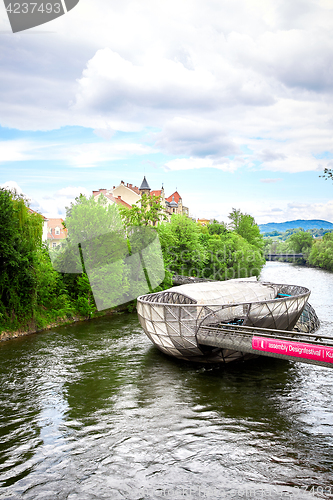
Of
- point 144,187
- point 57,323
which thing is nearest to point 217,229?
point 144,187

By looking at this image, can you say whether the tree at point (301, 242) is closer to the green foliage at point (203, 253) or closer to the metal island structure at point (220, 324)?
the green foliage at point (203, 253)


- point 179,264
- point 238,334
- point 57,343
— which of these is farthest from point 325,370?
point 179,264

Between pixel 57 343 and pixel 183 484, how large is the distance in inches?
617

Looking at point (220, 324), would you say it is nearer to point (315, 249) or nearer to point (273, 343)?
point (273, 343)

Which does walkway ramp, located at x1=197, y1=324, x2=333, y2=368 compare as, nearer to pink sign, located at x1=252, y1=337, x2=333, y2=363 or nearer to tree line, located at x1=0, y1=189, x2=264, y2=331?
pink sign, located at x1=252, y1=337, x2=333, y2=363

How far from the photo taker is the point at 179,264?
51250 millimetres

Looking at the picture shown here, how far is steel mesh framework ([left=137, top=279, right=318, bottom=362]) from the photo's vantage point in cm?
1756

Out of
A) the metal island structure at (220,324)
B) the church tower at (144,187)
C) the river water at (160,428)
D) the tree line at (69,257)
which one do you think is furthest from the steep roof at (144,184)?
the river water at (160,428)

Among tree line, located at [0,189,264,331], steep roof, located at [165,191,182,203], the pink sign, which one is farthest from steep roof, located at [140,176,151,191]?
the pink sign

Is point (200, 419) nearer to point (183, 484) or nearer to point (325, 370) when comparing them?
point (183, 484)

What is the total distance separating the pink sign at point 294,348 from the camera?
11766mm

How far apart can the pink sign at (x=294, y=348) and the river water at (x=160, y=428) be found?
2.24m

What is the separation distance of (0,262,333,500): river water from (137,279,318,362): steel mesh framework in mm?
1072

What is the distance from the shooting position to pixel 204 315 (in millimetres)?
17594
